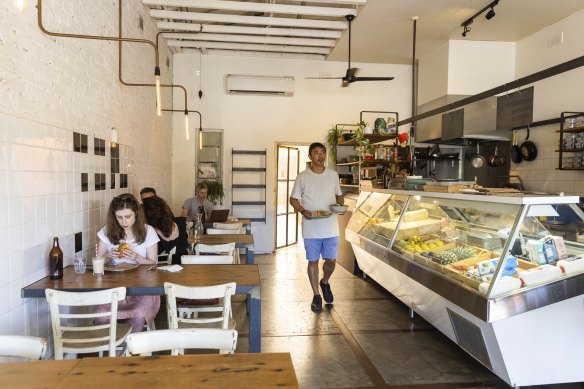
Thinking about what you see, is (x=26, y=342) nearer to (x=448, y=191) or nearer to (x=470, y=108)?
(x=448, y=191)

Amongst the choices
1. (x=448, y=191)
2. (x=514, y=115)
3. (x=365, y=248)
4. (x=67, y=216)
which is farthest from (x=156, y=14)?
(x=514, y=115)

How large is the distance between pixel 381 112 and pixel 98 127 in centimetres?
578

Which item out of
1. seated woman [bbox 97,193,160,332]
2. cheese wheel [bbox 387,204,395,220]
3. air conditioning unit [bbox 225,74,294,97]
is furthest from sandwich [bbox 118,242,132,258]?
air conditioning unit [bbox 225,74,294,97]

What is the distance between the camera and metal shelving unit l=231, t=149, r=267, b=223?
8141mm

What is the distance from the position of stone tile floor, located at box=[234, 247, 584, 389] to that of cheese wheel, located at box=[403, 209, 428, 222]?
1034 millimetres

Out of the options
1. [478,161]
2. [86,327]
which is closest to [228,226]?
[86,327]

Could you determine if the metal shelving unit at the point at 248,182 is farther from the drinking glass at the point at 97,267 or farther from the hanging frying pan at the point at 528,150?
the drinking glass at the point at 97,267

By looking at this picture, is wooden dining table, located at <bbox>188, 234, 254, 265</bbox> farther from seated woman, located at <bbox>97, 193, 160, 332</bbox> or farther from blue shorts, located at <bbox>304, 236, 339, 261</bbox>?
seated woman, located at <bbox>97, 193, 160, 332</bbox>

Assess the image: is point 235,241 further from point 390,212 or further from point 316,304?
point 390,212

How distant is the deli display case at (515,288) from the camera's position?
260 cm

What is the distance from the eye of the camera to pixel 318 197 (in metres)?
4.71

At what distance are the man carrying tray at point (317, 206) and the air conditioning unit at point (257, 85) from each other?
3.60 m

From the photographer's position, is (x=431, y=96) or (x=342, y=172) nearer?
(x=431, y=96)

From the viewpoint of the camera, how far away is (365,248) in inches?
198
